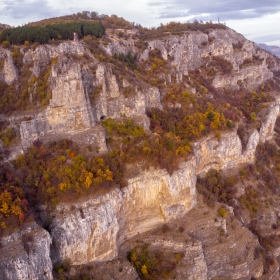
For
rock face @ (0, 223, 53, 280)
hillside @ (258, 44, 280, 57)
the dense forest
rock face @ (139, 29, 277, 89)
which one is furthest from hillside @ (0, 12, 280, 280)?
hillside @ (258, 44, 280, 57)

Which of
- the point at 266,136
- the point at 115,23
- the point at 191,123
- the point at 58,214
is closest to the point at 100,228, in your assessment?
the point at 58,214

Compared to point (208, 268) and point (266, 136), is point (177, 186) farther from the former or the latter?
point (266, 136)

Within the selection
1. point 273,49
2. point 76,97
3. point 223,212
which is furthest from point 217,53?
point 273,49

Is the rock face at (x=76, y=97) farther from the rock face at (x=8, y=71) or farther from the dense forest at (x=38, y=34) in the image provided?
the dense forest at (x=38, y=34)

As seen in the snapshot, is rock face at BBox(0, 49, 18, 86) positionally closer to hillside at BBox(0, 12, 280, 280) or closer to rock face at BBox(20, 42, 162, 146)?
hillside at BBox(0, 12, 280, 280)

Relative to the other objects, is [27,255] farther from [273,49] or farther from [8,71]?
[273,49]
